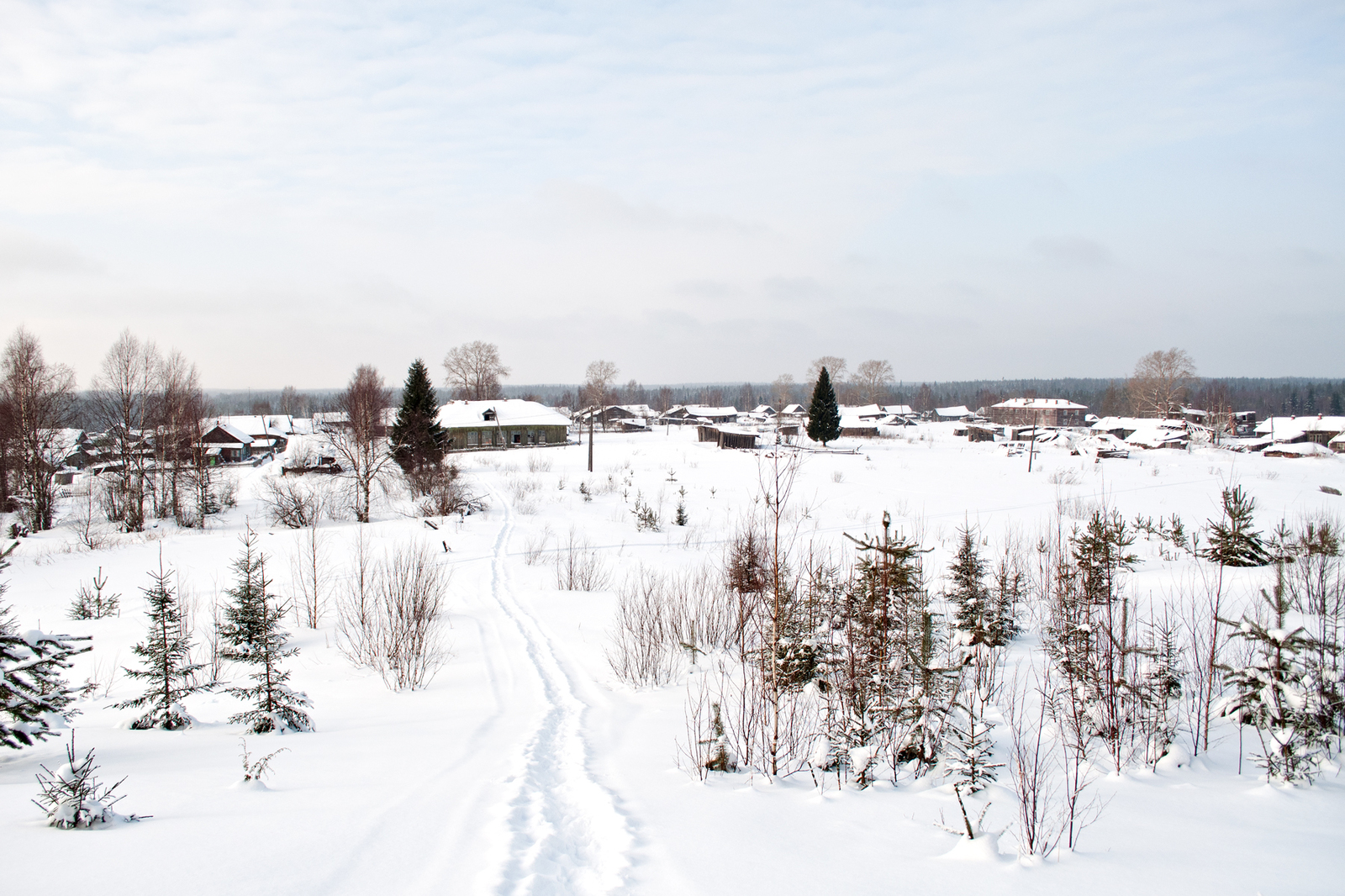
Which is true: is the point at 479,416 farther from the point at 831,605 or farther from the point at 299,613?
the point at 831,605

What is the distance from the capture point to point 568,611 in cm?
1247

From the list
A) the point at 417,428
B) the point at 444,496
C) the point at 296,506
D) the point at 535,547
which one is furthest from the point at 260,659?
the point at 417,428

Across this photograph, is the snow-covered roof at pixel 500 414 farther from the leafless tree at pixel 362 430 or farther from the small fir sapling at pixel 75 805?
the small fir sapling at pixel 75 805

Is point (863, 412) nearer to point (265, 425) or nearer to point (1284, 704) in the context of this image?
point (265, 425)

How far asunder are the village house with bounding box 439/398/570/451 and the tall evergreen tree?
5178 centimetres

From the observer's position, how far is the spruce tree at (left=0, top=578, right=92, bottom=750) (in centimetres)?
454

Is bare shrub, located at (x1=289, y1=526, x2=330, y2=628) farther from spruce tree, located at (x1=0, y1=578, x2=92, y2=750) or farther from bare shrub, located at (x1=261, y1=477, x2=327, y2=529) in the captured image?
spruce tree, located at (x1=0, y1=578, x2=92, y2=750)

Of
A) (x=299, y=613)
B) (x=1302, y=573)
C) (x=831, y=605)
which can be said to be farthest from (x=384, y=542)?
(x=1302, y=573)

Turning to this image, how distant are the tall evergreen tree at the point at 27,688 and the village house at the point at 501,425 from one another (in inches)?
2039

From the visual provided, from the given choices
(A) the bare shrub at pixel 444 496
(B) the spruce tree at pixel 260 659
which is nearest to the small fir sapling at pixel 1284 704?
(B) the spruce tree at pixel 260 659

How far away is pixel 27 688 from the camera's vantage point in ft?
15.2

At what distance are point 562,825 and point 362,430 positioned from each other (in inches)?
1064

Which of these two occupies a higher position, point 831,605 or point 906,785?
point 831,605

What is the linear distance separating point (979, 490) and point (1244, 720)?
99.0 feet
